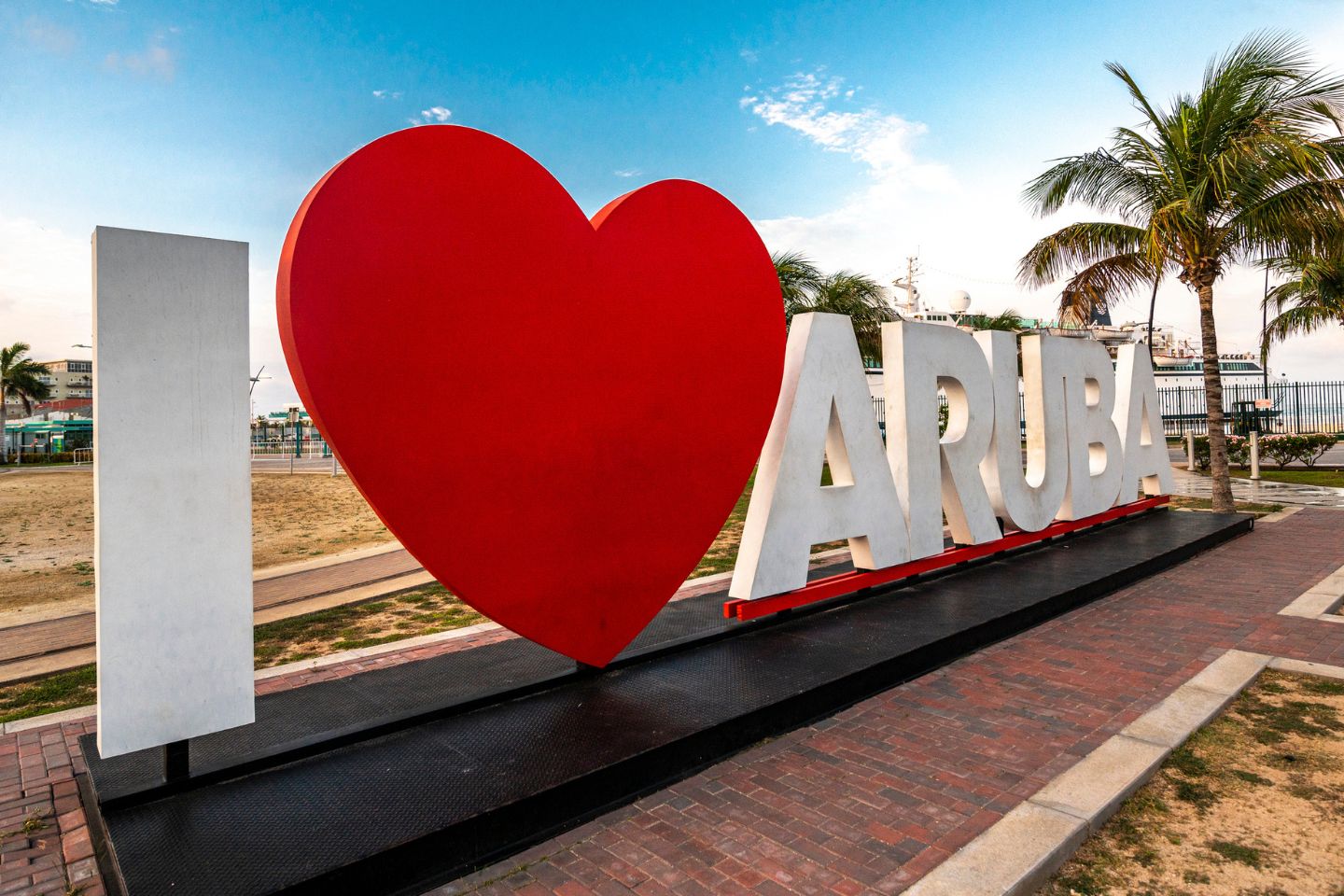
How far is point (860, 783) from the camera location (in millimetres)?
3990

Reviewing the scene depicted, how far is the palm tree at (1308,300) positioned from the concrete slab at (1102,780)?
21.3 metres

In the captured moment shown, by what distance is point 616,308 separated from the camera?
467 centimetres

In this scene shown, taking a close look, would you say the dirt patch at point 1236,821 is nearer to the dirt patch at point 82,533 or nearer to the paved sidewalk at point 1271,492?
the dirt patch at point 82,533

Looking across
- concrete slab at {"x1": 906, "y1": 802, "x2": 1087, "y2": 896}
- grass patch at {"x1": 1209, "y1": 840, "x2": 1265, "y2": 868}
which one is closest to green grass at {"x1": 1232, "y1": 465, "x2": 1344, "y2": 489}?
grass patch at {"x1": 1209, "y1": 840, "x2": 1265, "y2": 868}

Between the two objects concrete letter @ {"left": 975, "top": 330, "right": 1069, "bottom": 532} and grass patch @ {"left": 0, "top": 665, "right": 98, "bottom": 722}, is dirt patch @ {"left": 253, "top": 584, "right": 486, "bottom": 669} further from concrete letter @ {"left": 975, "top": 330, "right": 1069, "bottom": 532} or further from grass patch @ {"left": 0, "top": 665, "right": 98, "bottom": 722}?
concrete letter @ {"left": 975, "top": 330, "right": 1069, "bottom": 532}

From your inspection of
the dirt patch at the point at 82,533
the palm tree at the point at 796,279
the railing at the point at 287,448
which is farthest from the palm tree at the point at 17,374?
the palm tree at the point at 796,279

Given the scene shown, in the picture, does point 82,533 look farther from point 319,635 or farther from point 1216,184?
point 1216,184

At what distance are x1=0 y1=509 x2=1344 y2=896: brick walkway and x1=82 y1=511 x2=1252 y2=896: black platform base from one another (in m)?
0.16

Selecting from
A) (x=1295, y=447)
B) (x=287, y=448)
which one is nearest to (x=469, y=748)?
(x=1295, y=447)

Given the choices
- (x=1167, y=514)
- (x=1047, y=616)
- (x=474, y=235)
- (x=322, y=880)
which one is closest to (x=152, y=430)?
(x=474, y=235)

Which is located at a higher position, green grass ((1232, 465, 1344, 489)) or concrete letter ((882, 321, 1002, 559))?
concrete letter ((882, 321, 1002, 559))

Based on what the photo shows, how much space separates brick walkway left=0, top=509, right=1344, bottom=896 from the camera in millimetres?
3250

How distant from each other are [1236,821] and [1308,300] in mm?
27162

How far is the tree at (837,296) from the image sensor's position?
20.8 metres
